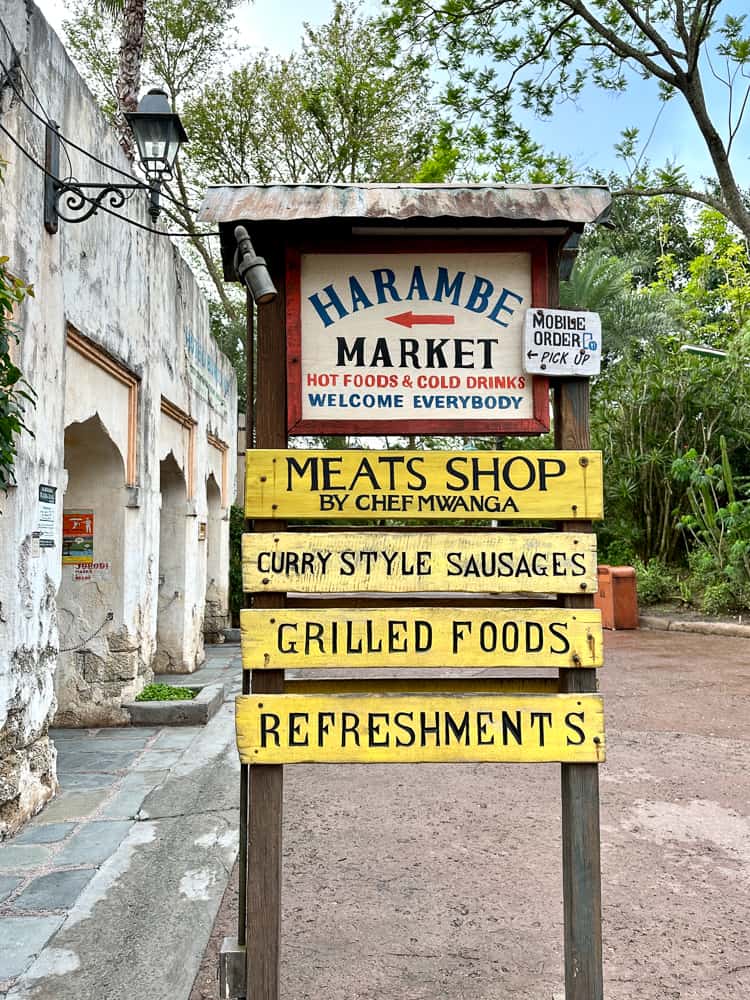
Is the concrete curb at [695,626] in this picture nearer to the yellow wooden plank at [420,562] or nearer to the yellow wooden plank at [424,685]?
the yellow wooden plank at [424,685]

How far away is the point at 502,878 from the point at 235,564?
1142 centimetres

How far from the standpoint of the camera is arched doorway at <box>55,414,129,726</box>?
7.33 meters

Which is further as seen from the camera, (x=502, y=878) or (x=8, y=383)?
(x=8, y=383)

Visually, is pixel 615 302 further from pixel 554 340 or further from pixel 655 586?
pixel 554 340

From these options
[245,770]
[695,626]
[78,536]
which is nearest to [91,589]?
[78,536]

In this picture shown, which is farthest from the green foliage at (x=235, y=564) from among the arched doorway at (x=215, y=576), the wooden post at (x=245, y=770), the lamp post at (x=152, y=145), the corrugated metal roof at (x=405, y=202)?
the corrugated metal roof at (x=405, y=202)

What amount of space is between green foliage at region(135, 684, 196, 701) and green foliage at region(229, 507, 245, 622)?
6.77 m

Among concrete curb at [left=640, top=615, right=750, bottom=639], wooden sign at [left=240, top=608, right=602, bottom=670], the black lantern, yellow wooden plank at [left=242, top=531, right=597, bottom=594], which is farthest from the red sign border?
concrete curb at [left=640, top=615, right=750, bottom=639]

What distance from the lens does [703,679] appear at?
9602 millimetres

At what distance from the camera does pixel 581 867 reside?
272 cm

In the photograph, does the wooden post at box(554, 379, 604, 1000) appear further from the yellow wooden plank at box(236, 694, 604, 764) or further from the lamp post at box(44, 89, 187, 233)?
the lamp post at box(44, 89, 187, 233)

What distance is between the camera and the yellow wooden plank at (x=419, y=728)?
2.72m

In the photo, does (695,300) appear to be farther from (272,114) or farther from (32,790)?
(32,790)

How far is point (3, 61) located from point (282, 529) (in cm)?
344
